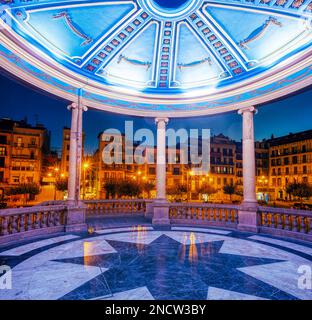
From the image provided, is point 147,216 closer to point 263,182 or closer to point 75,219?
point 75,219

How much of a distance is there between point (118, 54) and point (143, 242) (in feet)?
25.2

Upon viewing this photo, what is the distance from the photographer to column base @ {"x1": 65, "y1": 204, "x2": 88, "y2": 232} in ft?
26.9

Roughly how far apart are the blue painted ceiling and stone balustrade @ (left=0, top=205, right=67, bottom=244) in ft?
18.5

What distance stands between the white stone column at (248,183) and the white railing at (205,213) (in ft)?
Result: 1.53

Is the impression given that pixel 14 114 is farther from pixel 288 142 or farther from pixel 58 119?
pixel 288 142

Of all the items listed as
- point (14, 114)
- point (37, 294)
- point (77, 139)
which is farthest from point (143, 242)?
point (14, 114)

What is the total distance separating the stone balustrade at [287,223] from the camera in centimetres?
705

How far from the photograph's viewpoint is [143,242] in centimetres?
673

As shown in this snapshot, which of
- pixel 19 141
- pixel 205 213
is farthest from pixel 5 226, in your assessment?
pixel 19 141

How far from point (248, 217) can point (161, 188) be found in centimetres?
402

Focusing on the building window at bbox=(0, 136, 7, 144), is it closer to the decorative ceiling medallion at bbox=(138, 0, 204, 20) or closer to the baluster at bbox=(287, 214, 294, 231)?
the decorative ceiling medallion at bbox=(138, 0, 204, 20)

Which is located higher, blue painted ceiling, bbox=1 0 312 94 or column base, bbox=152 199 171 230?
blue painted ceiling, bbox=1 0 312 94

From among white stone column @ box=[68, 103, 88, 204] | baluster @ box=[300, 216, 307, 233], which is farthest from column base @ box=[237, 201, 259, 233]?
white stone column @ box=[68, 103, 88, 204]

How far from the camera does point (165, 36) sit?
28.4 feet
